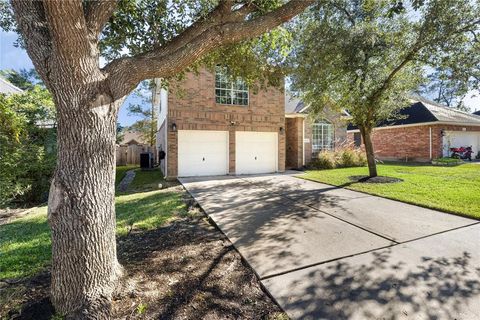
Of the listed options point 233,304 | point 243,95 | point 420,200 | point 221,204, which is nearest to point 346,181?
point 420,200

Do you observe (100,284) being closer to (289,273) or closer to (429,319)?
(289,273)

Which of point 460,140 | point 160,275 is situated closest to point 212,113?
point 160,275

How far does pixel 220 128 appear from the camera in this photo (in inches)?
437

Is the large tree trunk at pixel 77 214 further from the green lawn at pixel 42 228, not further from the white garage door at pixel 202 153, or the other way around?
the white garage door at pixel 202 153

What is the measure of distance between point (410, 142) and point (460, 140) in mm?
3658

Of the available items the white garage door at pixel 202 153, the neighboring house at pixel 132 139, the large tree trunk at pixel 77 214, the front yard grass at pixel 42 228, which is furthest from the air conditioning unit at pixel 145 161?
the large tree trunk at pixel 77 214

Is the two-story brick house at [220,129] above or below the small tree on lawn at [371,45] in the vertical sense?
below

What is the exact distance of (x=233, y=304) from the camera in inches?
91.7

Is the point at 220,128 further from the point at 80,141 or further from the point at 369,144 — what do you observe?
the point at 80,141

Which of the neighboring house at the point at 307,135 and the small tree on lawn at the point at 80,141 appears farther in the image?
the neighboring house at the point at 307,135

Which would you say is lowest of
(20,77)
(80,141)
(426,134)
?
(80,141)

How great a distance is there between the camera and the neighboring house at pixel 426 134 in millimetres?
16203

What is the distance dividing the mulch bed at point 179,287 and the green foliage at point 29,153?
553 centimetres

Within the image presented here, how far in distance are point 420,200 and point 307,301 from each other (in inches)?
206
